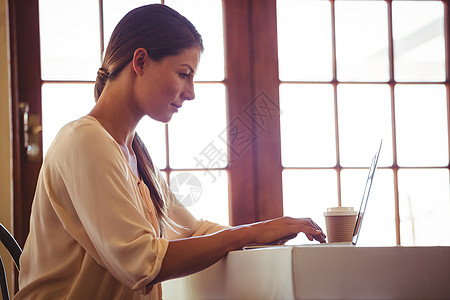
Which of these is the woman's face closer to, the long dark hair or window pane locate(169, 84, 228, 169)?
the long dark hair

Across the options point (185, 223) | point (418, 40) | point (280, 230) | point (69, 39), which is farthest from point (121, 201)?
point (418, 40)

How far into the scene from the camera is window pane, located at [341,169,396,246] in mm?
2201

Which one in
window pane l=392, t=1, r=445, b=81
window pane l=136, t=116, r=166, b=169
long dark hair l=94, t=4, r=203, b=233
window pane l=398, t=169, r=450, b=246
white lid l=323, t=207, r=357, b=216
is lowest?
window pane l=398, t=169, r=450, b=246

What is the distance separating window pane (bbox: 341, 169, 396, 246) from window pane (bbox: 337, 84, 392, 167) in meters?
0.05

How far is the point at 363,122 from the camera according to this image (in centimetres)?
224

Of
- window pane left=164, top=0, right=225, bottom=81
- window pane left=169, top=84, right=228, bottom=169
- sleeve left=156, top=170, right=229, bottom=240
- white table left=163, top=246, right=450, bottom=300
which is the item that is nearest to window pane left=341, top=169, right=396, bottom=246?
window pane left=169, top=84, right=228, bottom=169

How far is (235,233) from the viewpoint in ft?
3.26

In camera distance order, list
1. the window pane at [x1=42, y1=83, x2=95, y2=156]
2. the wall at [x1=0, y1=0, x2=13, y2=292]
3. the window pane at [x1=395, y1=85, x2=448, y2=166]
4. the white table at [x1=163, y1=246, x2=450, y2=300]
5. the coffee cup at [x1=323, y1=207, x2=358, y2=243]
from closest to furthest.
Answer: the white table at [x1=163, y1=246, x2=450, y2=300], the coffee cup at [x1=323, y1=207, x2=358, y2=243], the wall at [x1=0, y1=0, x2=13, y2=292], the window pane at [x1=42, y1=83, x2=95, y2=156], the window pane at [x1=395, y1=85, x2=448, y2=166]

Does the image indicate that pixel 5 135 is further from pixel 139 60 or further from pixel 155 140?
pixel 139 60

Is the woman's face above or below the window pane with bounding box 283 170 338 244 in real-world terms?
above

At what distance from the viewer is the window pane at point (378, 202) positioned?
2.20m

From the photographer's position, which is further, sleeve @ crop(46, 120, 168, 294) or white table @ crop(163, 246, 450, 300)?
sleeve @ crop(46, 120, 168, 294)

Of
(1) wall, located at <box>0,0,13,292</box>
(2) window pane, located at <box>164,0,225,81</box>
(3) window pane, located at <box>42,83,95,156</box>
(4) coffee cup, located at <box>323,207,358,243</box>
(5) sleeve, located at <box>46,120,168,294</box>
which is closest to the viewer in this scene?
A: (5) sleeve, located at <box>46,120,168,294</box>

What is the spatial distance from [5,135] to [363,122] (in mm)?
1366
